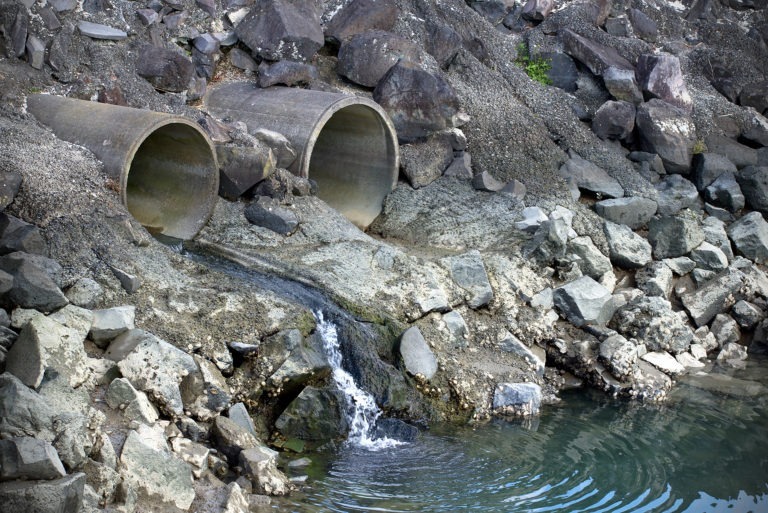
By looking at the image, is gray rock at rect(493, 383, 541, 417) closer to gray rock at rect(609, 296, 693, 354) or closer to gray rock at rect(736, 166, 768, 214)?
gray rock at rect(609, 296, 693, 354)

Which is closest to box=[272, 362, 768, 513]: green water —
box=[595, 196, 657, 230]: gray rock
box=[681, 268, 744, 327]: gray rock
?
box=[681, 268, 744, 327]: gray rock

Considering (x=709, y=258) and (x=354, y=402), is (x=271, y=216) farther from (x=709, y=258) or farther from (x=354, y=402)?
(x=709, y=258)

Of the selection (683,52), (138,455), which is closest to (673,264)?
(683,52)

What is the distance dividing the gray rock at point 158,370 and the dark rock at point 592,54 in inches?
356

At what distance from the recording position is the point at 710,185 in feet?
37.6

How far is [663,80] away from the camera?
1261cm

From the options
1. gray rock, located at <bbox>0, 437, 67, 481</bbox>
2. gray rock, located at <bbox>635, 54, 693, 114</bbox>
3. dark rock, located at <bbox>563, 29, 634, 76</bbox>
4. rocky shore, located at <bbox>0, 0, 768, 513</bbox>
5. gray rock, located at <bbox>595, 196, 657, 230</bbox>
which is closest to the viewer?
gray rock, located at <bbox>0, 437, 67, 481</bbox>

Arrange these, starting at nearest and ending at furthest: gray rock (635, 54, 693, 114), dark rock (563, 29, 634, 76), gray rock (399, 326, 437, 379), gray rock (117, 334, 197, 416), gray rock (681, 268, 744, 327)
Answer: gray rock (117, 334, 197, 416) → gray rock (399, 326, 437, 379) → gray rock (681, 268, 744, 327) → gray rock (635, 54, 693, 114) → dark rock (563, 29, 634, 76)

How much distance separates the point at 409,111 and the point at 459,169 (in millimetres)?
1013

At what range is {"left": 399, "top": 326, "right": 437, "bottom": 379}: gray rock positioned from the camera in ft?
23.2

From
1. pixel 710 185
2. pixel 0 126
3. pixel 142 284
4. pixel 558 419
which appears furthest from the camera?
pixel 710 185

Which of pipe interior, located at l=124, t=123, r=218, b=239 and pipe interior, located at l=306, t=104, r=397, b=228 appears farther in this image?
pipe interior, located at l=306, t=104, r=397, b=228

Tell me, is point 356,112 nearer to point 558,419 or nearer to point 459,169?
point 459,169

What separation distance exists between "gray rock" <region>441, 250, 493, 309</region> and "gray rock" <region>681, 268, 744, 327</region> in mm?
2601
